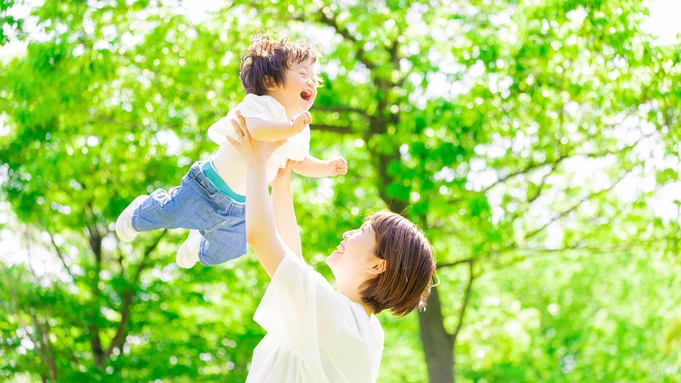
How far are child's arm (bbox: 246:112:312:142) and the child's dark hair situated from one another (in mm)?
311

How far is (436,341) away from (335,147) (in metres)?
3.69

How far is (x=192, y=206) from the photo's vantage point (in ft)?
8.66

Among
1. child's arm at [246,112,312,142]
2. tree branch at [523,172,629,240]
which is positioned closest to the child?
child's arm at [246,112,312,142]

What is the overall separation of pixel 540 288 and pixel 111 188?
1071 cm

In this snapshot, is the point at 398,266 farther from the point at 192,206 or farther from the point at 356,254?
the point at 192,206

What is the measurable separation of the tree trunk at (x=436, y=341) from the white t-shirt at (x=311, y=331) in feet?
22.2

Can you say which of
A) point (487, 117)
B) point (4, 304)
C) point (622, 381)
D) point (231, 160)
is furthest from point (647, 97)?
point (622, 381)

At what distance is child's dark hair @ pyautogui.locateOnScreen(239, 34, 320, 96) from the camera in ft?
8.39

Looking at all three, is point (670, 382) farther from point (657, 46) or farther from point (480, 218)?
point (657, 46)

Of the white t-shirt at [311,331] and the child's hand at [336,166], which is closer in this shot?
the white t-shirt at [311,331]

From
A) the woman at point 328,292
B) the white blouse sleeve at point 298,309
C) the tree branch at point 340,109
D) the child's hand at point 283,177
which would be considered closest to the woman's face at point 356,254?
the woman at point 328,292

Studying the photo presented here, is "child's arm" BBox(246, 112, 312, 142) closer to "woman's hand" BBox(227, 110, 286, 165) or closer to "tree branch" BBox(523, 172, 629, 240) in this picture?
"woman's hand" BBox(227, 110, 286, 165)

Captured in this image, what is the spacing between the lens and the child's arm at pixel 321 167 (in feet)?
9.29

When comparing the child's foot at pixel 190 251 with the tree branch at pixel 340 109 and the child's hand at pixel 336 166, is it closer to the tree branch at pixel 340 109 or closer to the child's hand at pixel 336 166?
the child's hand at pixel 336 166
